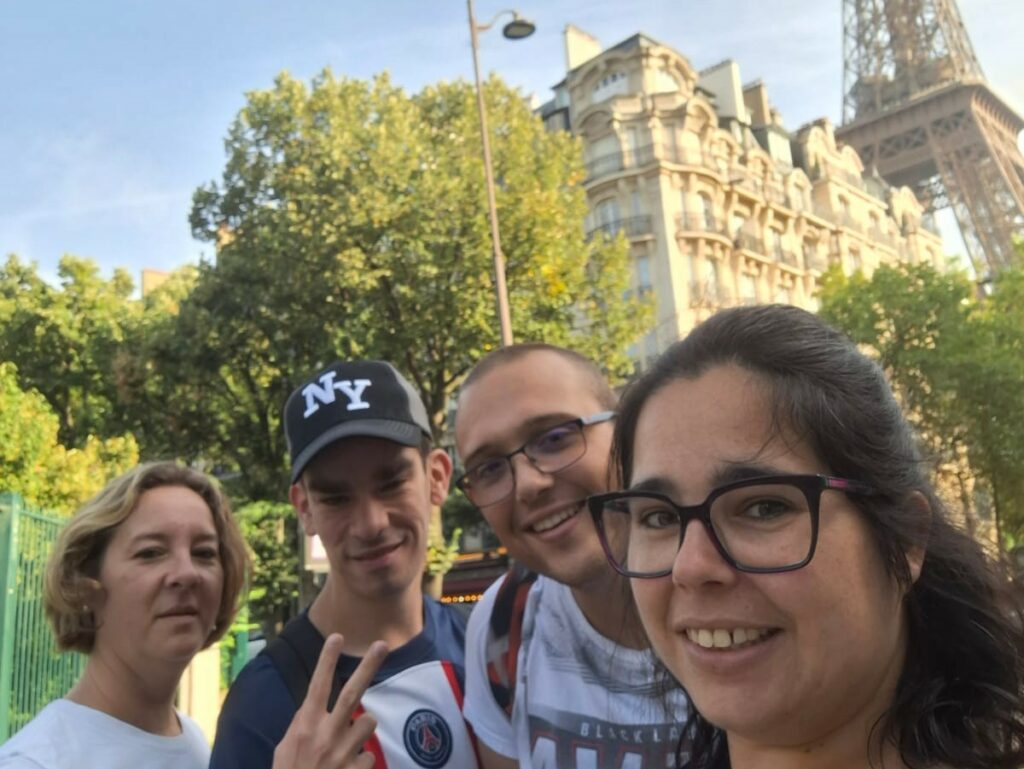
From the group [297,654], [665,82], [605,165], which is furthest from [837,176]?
[297,654]

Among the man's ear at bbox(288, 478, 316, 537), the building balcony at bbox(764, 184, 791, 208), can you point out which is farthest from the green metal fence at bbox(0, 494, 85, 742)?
the building balcony at bbox(764, 184, 791, 208)

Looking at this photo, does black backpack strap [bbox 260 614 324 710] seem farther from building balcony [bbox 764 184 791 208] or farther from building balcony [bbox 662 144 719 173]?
building balcony [bbox 764 184 791 208]

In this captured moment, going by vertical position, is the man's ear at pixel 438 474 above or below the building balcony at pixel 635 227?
below

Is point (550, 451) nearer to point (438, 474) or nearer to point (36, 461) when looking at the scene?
point (438, 474)

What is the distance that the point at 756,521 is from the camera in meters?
1.22

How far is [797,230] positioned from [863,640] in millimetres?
41398

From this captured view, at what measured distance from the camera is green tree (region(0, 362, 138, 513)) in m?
11.7

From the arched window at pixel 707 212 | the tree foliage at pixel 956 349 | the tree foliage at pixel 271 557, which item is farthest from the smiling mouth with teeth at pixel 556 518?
the arched window at pixel 707 212

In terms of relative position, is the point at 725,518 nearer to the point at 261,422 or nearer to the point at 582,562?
the point at 582,562

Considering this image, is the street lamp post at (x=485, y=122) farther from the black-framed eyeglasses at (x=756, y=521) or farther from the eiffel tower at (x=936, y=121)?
the eiffel tower at (x=936, y=121)

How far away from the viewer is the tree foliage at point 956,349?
795 inches

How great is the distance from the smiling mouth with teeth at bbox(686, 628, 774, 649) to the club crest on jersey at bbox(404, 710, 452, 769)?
3.96 ft

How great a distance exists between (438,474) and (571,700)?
1.06 metres

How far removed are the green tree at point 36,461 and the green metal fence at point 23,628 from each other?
5740mm
